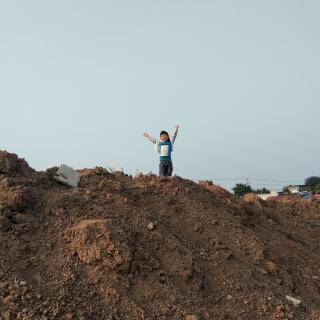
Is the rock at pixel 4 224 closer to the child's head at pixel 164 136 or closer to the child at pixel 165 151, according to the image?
the child at pixel 165 151

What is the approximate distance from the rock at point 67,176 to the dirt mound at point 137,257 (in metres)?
0.10

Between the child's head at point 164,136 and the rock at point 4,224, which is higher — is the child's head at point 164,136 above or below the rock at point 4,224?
above

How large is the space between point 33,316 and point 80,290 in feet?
1.74

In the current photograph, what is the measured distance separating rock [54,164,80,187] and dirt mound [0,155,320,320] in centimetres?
10

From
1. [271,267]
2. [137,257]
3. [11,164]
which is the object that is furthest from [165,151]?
[137,257]

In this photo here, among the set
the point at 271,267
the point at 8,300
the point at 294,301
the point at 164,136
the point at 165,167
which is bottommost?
the point at 8,300

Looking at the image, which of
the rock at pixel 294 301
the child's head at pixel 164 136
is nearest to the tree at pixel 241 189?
the child's head at pixel 164 136

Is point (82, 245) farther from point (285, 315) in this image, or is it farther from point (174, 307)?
point (285, 315)

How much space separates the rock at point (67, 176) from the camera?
619cm

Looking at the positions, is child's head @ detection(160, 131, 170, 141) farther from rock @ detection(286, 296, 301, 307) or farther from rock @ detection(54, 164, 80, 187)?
rock @ detection(286, 296, 301, 307)

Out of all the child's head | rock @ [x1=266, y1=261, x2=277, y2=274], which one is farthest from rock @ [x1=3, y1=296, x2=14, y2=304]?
the child's head

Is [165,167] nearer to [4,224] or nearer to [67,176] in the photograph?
[67,176]

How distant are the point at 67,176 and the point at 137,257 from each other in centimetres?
204

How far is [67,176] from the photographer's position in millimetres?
6293
